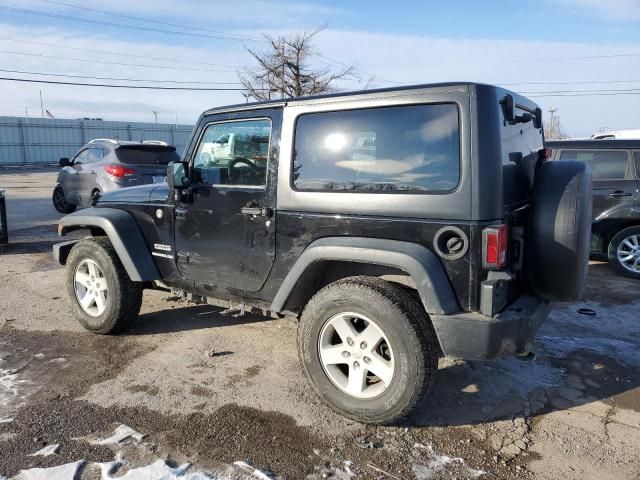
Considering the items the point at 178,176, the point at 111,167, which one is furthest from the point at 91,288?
the point at 111,167

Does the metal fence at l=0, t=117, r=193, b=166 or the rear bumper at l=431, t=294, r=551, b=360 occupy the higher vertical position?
the metal fence at l=0, t=117, r=193, b=166

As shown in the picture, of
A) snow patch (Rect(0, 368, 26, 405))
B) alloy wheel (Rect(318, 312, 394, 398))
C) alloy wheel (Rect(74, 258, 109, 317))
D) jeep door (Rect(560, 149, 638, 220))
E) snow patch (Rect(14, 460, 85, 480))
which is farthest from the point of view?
jeep door (Rect(560, 149, 638, 220))

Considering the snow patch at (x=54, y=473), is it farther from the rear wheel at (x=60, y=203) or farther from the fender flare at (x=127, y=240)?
the rear wheel at (x=60, y=203)

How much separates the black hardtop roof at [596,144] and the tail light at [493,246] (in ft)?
15.6

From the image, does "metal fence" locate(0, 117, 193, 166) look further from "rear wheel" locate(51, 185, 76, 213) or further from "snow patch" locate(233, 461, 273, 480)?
"snow patch" locate(233, 461, 273, 480)

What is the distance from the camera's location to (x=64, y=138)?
36.0m

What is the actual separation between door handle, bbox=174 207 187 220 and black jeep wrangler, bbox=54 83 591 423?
170 millimetres

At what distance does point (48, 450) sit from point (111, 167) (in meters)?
8.08

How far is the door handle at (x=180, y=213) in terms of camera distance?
4.11 m

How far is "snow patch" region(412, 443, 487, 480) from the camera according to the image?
8.89 ft

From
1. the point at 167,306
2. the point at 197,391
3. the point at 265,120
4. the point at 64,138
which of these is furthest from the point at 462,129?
the point at 64,138

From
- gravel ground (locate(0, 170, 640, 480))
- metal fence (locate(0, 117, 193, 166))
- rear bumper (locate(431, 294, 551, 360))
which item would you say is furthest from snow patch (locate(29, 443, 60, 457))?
metal fence (locate(0, 117, 193, 166))

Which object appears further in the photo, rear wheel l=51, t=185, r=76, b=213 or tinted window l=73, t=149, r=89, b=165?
rear wheel l=51, t=185, r=76, b=213

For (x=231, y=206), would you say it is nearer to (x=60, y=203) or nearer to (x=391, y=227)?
(x=391, y=227)
